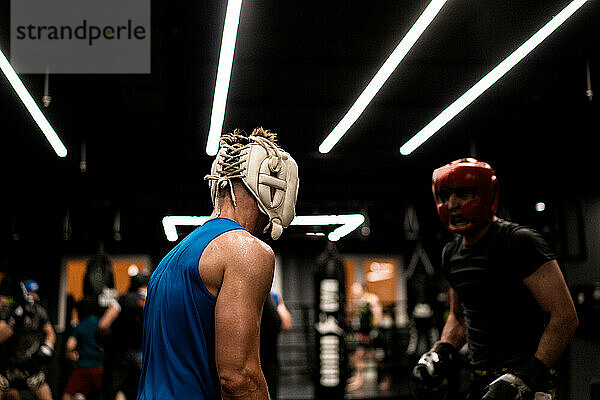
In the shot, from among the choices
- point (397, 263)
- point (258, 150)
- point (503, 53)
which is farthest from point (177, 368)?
point (397, 263)

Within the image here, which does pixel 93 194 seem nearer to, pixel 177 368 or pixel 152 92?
pixel 152 92

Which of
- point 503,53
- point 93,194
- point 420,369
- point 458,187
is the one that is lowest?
point 420,369

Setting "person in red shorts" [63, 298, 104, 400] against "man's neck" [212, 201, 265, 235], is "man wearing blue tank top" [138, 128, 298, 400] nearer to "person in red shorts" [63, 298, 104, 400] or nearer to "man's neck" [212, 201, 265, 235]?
"man's neck" [212, 201, 265, 235]

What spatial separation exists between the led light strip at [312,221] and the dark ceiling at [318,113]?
136mm

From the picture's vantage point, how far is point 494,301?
8.52 feet

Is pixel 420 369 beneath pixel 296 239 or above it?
beneath

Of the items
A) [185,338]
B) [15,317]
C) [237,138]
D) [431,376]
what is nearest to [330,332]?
[15,317]

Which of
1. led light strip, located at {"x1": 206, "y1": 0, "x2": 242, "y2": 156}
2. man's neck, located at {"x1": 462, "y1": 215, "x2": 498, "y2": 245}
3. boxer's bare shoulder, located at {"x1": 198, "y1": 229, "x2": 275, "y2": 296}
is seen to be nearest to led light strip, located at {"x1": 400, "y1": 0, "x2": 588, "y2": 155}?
man's neck, located at {"x1": 462, "y1": 215, "x2": 498, "y2": 245}

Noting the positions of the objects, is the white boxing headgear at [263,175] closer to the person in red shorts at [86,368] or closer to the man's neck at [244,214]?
the man's neck at [244,214]

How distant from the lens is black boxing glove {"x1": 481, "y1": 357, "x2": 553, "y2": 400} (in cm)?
231

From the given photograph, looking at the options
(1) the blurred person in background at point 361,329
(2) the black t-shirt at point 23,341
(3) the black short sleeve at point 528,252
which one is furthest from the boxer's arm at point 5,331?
(1) the blurred person in background at point 361,329

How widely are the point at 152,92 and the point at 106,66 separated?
3.17 ft

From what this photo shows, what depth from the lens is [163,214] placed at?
8.84 metres

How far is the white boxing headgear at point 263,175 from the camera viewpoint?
193 centimetres
